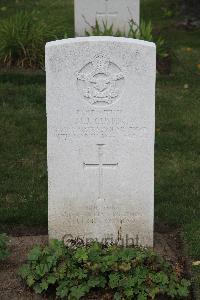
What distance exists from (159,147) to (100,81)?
2650mm

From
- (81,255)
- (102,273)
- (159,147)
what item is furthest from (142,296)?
(159,147)

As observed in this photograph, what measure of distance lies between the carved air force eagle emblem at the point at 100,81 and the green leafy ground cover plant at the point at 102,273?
100 centimetres

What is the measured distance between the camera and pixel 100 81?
5055mm

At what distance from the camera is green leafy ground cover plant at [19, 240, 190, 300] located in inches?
190

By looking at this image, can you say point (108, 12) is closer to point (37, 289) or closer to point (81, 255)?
point (81, 255)

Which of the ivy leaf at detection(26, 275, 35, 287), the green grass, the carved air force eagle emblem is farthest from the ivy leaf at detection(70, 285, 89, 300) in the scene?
the carved air force eagle emblem

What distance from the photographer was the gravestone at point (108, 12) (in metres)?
10.6

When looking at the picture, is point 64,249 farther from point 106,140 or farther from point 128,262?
point 106,140

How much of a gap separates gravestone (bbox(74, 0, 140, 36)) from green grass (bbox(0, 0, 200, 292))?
412 millimetres

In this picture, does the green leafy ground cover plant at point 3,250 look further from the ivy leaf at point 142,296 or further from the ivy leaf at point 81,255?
the ivy leaf at point 142,296

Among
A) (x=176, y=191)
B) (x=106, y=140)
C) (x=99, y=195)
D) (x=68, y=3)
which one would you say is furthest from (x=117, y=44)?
(x=68, y=3)

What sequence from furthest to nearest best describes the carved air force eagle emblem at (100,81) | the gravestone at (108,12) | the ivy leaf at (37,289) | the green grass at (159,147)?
the gravestone at (108,12) < the green grass at (159,147) < the carved air force eagle emblem at (100,81) < the ivy leaf at (37,289)

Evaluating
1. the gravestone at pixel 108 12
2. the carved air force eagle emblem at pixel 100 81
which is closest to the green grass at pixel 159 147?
the gravestone at pixel 108 12

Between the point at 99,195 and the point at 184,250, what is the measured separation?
2.54 ft
